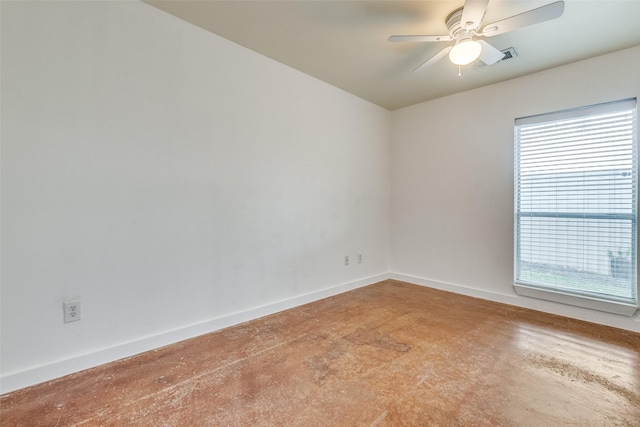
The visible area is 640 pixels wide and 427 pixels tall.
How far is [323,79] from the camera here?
3.22 meters

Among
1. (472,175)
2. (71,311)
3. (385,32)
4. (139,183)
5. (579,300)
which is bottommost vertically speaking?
(579,300)

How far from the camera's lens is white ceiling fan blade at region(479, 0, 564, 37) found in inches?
60.4

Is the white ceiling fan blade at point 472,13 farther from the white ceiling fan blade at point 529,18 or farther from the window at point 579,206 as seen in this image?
the window at point 579,206

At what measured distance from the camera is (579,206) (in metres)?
2.74

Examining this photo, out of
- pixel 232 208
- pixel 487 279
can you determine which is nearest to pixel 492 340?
pixel 487 279

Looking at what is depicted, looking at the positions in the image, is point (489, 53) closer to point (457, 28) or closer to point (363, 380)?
point (457, 28)

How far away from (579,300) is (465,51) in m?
2.61

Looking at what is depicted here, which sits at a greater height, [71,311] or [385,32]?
[385,32]

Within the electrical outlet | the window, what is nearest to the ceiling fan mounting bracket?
the window

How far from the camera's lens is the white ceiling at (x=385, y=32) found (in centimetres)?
199

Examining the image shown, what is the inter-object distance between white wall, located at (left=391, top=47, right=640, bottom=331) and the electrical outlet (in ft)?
12.0

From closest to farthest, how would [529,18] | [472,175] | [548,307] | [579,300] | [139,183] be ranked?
[529,18] → [139,183] → [579,300] → [548,307] → [472,175]

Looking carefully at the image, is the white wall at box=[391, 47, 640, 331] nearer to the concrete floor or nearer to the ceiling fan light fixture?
the concrete floor

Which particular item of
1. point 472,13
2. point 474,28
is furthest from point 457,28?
point 472,13
